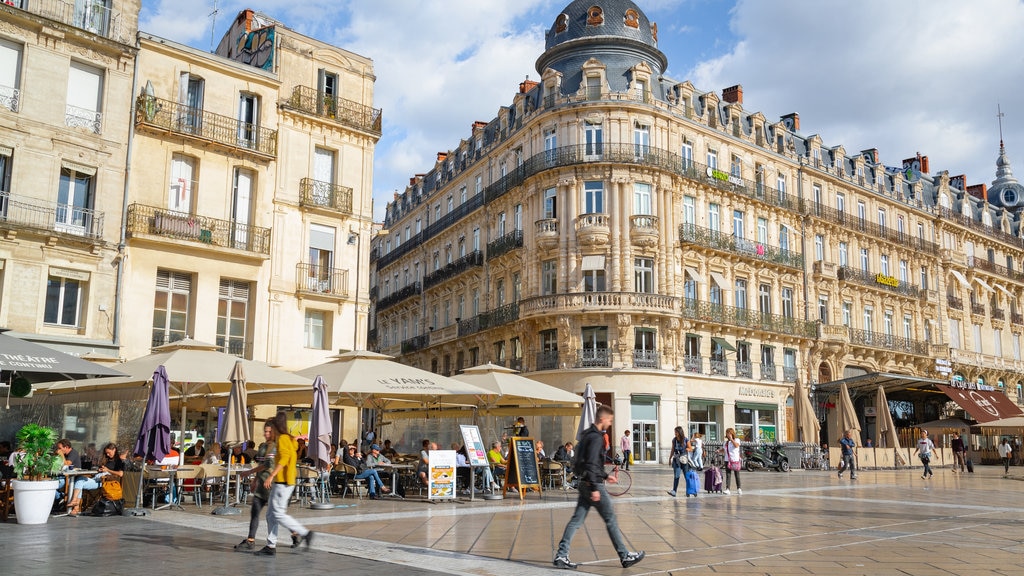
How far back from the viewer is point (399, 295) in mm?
52312

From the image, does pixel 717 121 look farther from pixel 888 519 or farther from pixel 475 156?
pixel 888 519

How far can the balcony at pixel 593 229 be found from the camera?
35625mm

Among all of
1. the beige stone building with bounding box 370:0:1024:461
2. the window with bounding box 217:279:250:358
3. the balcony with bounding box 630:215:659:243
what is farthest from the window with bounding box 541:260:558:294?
the window with bounding box 217:279:250:358

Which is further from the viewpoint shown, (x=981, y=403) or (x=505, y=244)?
(x=981, y=403)

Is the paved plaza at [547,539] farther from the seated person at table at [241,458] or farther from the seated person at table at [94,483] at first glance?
the seated person at table at [241,458]

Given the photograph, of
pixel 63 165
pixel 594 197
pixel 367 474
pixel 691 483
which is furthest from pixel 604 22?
pixel 367 474

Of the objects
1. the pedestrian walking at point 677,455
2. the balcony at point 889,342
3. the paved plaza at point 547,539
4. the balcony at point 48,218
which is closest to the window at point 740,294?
the balcony at point 889,342

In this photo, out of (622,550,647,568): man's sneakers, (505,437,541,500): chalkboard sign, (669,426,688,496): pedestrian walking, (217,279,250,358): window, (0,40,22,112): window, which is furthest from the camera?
(217,279,250,358): window

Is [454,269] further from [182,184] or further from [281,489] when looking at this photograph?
[281,489]

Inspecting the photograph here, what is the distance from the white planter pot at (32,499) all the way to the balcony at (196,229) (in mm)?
12004

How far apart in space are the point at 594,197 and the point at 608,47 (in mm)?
6838

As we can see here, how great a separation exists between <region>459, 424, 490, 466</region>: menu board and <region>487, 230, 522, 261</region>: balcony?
71.7 feet

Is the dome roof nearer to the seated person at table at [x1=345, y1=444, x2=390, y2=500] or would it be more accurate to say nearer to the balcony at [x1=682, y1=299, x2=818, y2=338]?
the balcony at [x1=682, y1=299, x2=818, y2=338]

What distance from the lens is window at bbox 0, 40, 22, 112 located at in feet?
68.8
